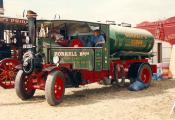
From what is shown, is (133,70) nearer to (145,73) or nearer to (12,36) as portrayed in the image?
(145,73)

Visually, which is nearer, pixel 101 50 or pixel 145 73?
pixel 101 50

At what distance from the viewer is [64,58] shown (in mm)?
11188

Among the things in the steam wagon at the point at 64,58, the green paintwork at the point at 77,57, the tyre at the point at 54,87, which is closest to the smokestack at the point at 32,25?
the steam wagon at the point at 64,58

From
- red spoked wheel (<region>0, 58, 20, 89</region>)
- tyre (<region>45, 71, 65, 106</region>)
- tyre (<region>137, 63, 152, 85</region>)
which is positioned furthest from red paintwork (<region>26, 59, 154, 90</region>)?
red spoked wheel (<region>0, 58, 20, 89</region>)

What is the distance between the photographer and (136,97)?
11477 mm

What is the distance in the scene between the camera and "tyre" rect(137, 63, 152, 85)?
14.1m

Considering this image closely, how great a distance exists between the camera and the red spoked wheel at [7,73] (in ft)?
42.5

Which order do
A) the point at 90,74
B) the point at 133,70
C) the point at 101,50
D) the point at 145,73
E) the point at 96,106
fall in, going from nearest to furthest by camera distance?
the point at 96,106
the point at 101,50
the point at 90,74
the point at 133,70
the point at 145,73

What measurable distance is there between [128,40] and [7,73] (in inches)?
168

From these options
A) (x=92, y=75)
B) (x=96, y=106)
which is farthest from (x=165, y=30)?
(x=96, y=106)

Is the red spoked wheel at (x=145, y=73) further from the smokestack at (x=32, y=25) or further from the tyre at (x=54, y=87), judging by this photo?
the smokestack at (x=32, y=25)

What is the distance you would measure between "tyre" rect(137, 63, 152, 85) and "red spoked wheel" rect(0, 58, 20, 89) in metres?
4.35

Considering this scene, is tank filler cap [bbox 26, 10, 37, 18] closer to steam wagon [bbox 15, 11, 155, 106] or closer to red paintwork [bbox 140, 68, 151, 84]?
steam wagon [bbox 15, 11, 155, 106]

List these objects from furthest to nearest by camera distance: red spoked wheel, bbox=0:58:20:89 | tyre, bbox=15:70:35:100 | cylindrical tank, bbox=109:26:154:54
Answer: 1. red spoked wheel, bbox=0:58:20:89
2. cylindrical tank, bbox=109:26:154:54
3. tyre, bbox=15:70:35:100
